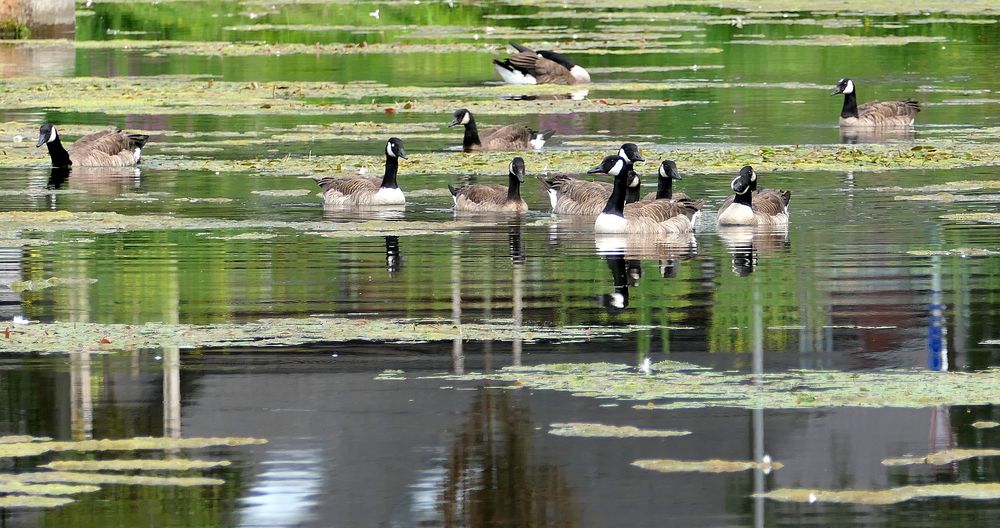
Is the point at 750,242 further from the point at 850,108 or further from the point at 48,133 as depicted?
the point at 850,108

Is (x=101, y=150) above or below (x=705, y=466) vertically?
above

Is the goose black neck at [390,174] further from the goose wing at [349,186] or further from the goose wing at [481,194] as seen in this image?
the goose wing at [481,194]

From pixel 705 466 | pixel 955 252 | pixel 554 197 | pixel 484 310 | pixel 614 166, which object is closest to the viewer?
pixel 705 466

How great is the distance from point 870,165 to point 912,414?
48.4 ft

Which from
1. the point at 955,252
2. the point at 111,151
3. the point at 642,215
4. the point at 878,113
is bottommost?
the point at 955,252

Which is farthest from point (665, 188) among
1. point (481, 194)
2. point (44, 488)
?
point (44, 488)

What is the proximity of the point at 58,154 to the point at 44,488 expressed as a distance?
17.5 m

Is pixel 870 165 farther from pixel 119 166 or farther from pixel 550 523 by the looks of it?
pixel 550 523

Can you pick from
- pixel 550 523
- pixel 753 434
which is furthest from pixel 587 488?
pixel 753 434

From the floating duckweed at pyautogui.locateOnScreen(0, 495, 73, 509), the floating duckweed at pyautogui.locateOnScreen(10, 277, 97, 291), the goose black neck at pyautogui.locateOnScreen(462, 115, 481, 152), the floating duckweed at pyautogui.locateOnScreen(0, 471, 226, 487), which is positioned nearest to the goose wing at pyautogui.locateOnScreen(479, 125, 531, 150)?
the goose black neck at pyautogui.locateOnScreen(462, 115, 481, 152)

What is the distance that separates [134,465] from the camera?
10.7 metres

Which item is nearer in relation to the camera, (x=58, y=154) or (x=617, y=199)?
(x=617, y=199)

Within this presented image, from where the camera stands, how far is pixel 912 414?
38.2 ft

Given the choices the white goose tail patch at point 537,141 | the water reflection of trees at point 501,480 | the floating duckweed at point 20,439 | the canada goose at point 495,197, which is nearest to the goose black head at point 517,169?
the canada goose at point 495,197
